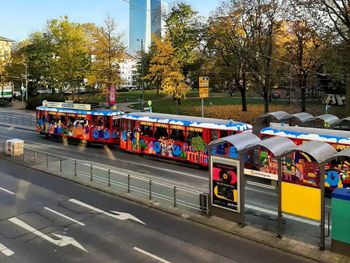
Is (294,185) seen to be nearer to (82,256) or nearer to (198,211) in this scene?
(198,211)

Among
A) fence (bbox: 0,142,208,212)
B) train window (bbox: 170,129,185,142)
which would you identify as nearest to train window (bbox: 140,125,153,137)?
train window (bbox: 170,129,185,142)

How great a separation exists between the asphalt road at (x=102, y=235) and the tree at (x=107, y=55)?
3400 cm

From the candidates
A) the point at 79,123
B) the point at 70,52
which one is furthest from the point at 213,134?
the point at 70,52

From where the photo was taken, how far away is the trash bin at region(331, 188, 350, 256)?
9852 mm

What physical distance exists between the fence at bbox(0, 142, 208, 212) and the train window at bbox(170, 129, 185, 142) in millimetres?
3718

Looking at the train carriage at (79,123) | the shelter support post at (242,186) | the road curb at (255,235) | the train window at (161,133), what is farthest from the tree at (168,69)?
the shelter support post at (242,186)

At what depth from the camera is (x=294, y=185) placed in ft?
36.8

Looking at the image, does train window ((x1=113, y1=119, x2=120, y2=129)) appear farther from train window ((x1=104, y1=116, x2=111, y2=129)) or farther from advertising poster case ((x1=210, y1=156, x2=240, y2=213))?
advertising poster case ((x1=210, y1=156, x2=240, y2=213))

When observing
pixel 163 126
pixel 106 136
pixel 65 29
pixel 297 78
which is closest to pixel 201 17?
pixel 297 78

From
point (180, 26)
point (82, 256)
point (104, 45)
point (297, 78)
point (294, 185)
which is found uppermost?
point (180, 26)

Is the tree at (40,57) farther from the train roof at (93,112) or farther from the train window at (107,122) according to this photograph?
the train window at (107,122)

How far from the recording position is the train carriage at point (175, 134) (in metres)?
20.6

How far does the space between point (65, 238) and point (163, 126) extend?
12402mm

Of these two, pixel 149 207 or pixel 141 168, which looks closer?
pixel 149 207
